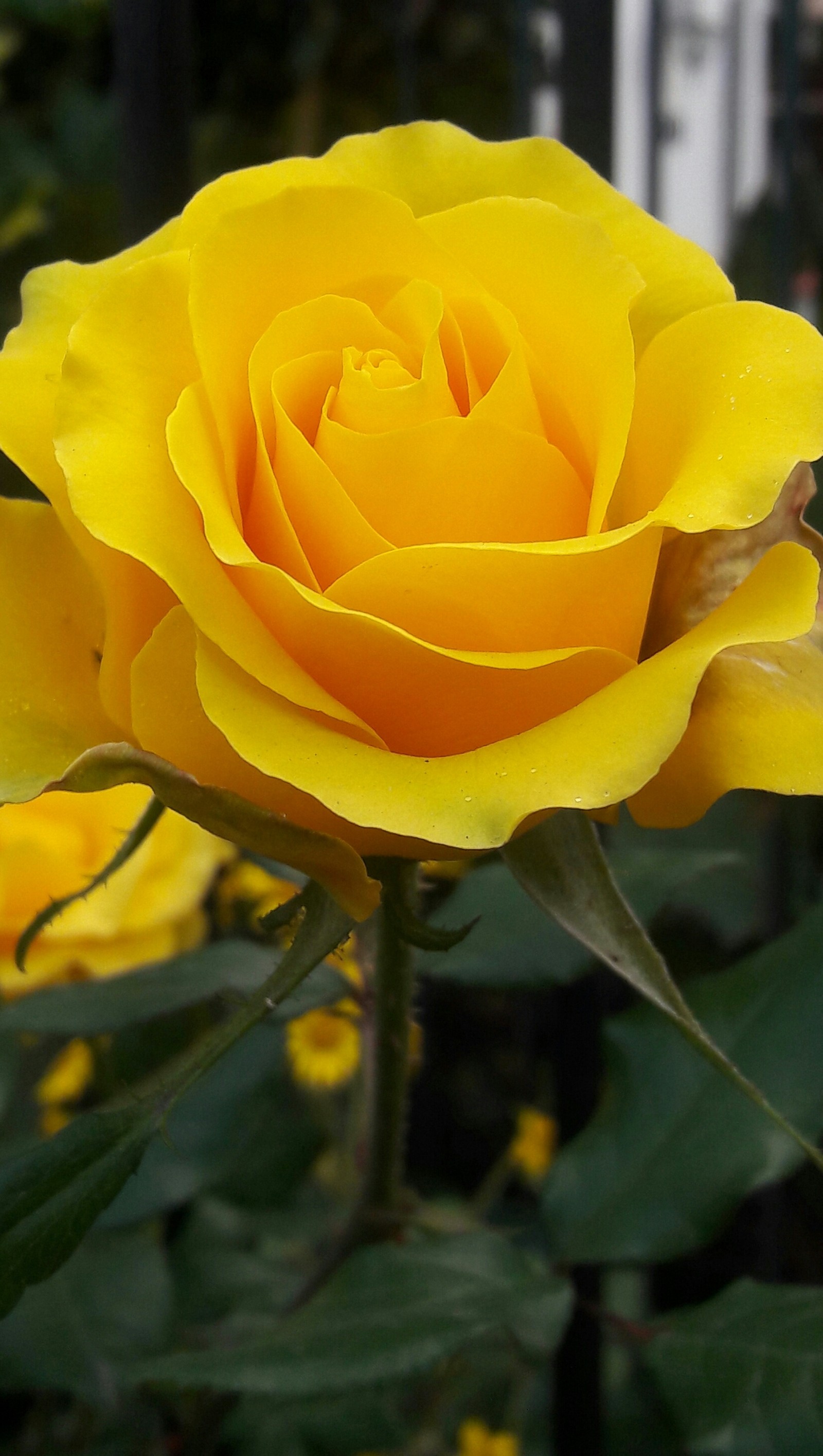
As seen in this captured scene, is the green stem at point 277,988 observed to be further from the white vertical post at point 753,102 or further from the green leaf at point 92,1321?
the white vertical post at point 753,102

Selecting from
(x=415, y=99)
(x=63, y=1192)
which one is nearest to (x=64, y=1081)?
(x=63, y=1192)

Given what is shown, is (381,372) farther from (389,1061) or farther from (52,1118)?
(52,1118)

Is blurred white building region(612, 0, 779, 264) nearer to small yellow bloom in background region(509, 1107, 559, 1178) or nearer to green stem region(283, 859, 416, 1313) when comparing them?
small yellow bloom in background region(509, 1107, 559, 1178)

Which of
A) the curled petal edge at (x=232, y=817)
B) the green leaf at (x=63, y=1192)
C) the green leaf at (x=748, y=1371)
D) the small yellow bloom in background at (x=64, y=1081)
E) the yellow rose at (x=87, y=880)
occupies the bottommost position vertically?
the small yellow bloom in background at (x=64, y=1081)

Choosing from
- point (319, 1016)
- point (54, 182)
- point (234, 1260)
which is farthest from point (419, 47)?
point (234, 1260)

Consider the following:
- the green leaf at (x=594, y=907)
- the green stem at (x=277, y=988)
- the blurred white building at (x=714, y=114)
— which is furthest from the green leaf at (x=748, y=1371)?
the blurred white building at (x=714, y=114)

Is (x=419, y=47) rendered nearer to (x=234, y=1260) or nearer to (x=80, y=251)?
(x=80, y=251)

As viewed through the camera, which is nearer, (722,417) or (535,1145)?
(722,417)

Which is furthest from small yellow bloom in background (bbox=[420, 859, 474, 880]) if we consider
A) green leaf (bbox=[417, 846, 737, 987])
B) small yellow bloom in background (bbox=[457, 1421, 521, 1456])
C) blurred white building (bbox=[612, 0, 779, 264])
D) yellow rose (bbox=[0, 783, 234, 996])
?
blurred white building (bbox=[612, 0, 779, 264])
